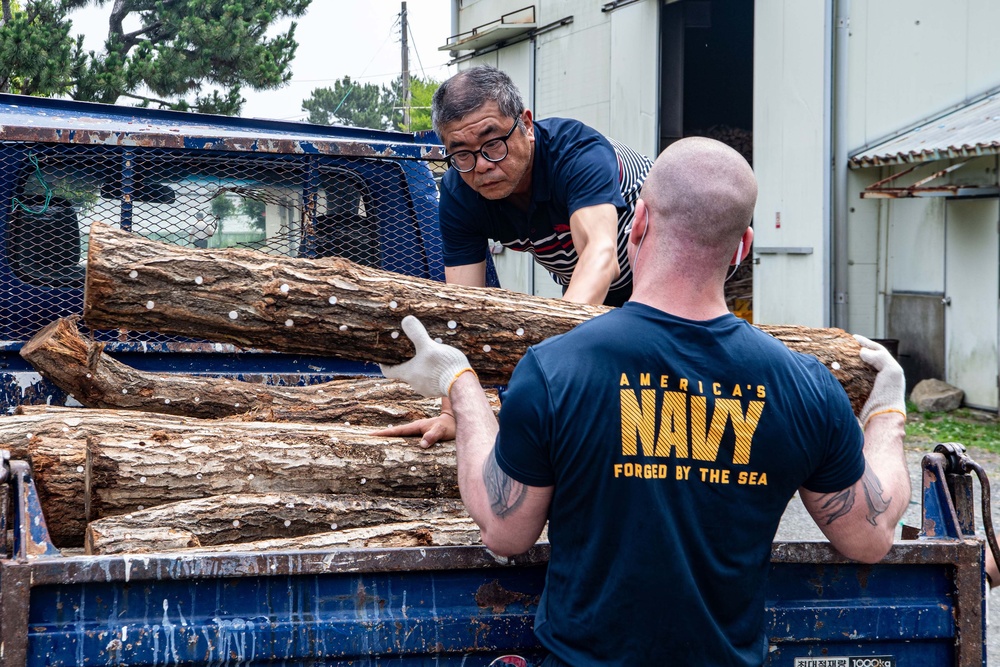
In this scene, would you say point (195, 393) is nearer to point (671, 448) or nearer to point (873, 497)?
point (671, 448)

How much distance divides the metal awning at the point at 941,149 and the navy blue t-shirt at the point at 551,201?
5911mm

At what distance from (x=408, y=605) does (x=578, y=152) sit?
6.43 ft

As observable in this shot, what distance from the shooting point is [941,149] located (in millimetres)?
9133

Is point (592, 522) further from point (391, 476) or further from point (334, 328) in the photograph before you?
point (391, 476)

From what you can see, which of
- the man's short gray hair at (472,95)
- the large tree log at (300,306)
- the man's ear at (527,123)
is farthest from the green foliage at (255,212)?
the large tree log at (300,306)

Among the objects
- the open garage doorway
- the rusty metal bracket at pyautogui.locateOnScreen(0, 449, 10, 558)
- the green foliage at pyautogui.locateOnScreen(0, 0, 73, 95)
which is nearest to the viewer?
the rusty metal bracket at pyautogui.locateOnScreen(0, 449, 10, 558)

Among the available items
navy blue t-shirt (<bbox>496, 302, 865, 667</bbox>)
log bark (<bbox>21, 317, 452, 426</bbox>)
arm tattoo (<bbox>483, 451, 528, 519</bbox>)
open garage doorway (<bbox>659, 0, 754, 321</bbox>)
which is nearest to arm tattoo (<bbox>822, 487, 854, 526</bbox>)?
navy blue t-shirt (<bbox>496, 302, 865, 667</bbox>)

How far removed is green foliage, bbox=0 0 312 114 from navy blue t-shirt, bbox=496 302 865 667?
15.4 m

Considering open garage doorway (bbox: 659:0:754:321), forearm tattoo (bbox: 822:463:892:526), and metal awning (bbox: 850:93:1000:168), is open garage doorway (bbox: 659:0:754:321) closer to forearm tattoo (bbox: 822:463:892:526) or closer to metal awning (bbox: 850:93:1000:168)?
metal awning (bbox: 850:93:1000:168)

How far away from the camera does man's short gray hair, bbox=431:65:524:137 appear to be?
3352 millimetres

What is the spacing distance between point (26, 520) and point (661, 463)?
4.15 feet

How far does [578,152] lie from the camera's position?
11.8ft

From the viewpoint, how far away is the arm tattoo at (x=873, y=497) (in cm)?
209

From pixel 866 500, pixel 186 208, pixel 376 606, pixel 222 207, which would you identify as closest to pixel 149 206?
pixel 186 208
